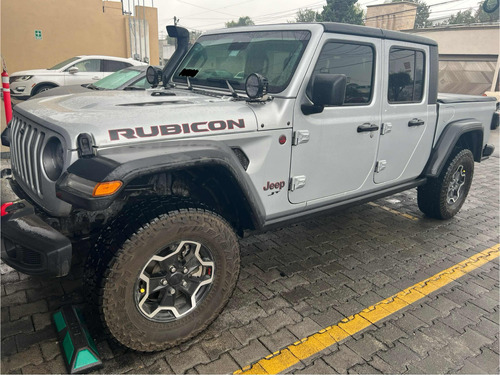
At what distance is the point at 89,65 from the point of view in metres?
11.5

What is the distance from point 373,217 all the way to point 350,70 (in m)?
2.22

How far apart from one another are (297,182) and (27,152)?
180 cm

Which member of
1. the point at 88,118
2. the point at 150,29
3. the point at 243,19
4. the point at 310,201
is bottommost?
the point at 310,201

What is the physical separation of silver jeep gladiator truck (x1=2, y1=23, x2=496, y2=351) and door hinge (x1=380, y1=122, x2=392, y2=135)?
18 millimetres

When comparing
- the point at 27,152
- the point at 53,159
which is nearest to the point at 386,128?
the point at 53,159

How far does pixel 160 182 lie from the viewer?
2.51 metres

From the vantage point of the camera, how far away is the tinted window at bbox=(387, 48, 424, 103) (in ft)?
11.5

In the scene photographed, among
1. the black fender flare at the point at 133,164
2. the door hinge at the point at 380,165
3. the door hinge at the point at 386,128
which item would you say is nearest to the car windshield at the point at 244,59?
the black fender flare at the point at 133,164

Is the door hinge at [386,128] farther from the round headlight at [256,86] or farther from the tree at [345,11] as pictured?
the tree at [345,11]

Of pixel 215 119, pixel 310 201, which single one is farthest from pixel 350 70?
pixel 215 119

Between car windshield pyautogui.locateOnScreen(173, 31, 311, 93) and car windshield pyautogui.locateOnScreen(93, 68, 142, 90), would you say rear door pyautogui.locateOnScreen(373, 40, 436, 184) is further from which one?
car windshield pyautogui.locateOnScreen(93, 68, 142, 90)

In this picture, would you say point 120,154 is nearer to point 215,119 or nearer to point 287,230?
point 215,119

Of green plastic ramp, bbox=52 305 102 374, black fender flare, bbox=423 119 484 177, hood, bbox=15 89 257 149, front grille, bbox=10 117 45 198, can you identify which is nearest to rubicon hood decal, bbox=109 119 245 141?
hood, bbox=15 89 257 149

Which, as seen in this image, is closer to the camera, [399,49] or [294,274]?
[294,274]
